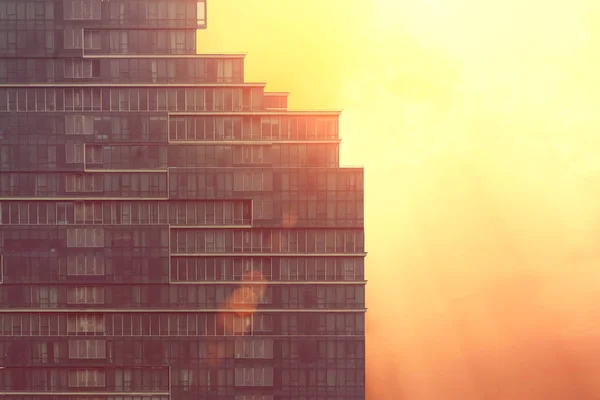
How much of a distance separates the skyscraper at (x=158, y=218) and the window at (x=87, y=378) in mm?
186

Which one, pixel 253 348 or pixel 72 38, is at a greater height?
pixel 72 38

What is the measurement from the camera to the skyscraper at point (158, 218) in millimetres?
104562

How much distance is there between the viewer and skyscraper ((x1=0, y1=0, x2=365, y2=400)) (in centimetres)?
10456

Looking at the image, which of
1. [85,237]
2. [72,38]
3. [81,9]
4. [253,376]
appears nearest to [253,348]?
[253,376]

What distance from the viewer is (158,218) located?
4139 inches

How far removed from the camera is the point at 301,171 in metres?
104

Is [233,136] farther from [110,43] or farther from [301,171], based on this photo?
[110,43]

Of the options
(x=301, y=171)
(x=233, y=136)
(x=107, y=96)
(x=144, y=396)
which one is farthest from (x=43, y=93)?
(x=144, y=396)

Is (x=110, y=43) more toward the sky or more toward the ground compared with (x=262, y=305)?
more toward the sky

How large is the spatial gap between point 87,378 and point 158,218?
75.6 ft

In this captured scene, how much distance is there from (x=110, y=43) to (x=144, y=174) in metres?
17.6

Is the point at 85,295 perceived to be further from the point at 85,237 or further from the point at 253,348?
the point at 253,348

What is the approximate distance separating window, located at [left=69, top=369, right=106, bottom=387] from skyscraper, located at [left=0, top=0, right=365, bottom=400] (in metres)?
0.19

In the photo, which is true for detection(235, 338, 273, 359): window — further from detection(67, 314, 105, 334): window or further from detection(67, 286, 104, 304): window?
detection(67, 286, 104, 304): window
